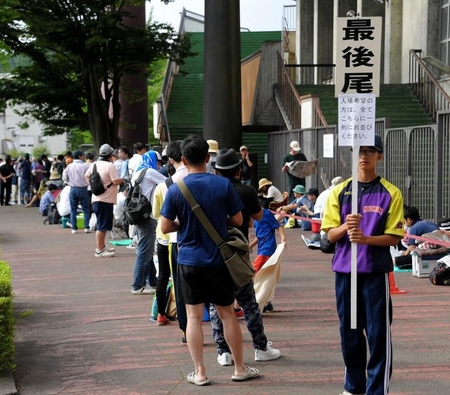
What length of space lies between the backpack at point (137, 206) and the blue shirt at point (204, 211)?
3548 millimetres

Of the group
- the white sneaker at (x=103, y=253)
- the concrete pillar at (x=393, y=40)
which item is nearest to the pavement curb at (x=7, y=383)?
the white sneaker at (x=103, y=253)

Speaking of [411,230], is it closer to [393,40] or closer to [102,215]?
[102,215]

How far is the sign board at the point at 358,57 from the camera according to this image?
259 inches

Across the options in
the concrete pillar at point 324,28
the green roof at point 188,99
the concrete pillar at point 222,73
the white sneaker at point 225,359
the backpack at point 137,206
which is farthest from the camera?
the concrete pillar at point 324,28

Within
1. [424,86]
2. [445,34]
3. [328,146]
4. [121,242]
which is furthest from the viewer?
[424,86]

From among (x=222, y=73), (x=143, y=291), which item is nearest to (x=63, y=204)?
(x=222, y=73)

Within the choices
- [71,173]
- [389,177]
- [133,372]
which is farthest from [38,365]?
[71,173]

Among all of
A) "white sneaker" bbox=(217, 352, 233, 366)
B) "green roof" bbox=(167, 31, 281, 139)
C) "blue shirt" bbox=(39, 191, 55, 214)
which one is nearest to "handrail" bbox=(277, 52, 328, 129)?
"green roof" bbox=(167, 31, 281, 139)

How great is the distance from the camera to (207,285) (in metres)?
6.61

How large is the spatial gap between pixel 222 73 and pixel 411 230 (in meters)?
9.32

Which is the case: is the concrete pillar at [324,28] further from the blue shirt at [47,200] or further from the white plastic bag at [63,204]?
the white plastic bag at [63,204]

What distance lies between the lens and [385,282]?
566cm

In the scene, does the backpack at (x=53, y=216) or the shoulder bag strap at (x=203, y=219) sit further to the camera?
the backpack at (x=53, y=216)

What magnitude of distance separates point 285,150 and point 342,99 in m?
17.9
